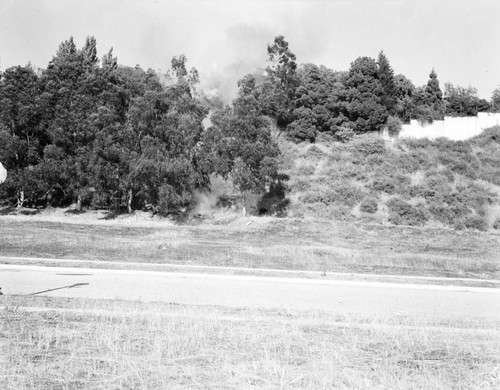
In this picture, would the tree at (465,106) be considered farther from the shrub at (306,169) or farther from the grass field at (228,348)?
the grass field at (228,348)

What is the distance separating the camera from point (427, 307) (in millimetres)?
11336

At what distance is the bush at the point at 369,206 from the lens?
142 feet

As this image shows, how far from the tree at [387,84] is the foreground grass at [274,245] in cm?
2903

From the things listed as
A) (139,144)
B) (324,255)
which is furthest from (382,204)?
(324,255)

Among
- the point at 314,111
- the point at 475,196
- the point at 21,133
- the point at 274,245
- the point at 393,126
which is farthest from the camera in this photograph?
the point at 393,126

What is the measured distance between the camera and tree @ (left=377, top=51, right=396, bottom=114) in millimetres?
60344

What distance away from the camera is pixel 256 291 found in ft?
40.5

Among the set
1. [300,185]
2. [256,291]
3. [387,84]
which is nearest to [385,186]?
[300,185]

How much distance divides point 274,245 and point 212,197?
1956cm

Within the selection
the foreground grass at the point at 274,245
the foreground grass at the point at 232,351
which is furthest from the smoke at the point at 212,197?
the foreground grass at the point at 232,351

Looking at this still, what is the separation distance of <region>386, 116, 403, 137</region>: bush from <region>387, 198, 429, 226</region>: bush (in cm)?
1678

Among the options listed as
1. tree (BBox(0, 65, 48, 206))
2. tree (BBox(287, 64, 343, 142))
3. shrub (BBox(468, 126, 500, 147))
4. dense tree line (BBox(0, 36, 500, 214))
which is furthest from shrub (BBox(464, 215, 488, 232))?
tree (BBox(0, 65, 48, 206))

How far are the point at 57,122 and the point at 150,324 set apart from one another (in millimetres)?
36795

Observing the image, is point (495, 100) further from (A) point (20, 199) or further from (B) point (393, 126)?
(A) point (20, 199)
